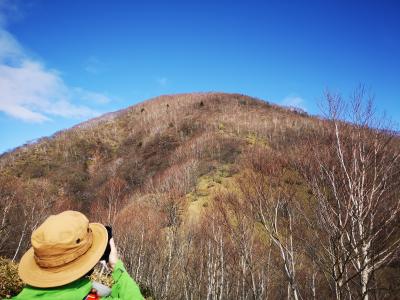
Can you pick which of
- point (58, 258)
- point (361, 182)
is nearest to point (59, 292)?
point (58, 258)

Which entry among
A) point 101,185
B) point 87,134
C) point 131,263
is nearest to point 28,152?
point 87,134

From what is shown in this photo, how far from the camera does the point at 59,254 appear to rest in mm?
1805

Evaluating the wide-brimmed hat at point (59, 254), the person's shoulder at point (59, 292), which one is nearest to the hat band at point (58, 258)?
the wide-brimmed hat at point (59, 254)

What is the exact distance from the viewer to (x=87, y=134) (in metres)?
102

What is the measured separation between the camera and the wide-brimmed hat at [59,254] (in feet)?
5.82

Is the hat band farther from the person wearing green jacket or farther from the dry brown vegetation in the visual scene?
the dry brown vegetation

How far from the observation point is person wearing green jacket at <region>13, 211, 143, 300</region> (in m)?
1.76

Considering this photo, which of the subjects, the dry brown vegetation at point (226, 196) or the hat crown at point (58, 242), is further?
the dry brown vegetation at point (226, 196)

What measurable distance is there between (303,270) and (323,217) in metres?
19.1

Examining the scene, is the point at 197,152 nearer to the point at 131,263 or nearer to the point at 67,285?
the point at 131,263

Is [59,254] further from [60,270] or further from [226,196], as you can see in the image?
[226,196]

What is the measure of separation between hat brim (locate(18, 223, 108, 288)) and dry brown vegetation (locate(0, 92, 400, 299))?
5.36 m

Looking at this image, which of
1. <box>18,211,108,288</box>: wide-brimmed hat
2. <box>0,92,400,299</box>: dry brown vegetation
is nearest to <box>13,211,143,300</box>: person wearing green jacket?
<box>18,211,108,288</box>: wide-brimmed hat

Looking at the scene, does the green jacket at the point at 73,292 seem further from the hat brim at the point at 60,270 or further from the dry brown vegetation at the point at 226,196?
the dry brown vegetation at the point at 226,196
